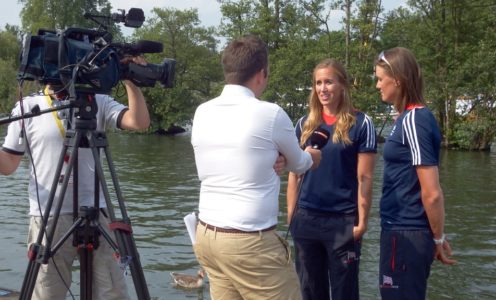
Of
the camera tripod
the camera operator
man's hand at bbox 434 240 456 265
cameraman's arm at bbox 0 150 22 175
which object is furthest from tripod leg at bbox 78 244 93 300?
man's hand at bbox 434 240 456 265

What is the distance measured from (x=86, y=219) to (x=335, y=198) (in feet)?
5.33

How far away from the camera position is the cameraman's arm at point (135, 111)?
414 cm

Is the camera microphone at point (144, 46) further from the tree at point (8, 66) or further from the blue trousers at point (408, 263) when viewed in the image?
the tree at point (8, 66)

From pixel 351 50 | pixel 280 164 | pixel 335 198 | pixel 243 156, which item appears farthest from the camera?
pixel 351 50

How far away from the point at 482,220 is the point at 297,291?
35.7ft

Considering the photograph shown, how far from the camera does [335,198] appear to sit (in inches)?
174

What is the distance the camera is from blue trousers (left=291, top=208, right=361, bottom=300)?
4.39 m

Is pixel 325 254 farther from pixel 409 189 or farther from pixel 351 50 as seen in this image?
pixel 351 50

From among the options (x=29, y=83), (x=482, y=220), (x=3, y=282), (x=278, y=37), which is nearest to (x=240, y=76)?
(x=29, y=83)

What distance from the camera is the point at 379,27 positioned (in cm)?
4022

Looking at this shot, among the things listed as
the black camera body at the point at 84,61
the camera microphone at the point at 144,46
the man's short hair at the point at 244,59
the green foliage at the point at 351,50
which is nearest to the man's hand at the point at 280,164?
the man's short hair at the point at 244,59

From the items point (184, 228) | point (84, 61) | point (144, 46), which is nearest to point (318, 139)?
point (144, 46)

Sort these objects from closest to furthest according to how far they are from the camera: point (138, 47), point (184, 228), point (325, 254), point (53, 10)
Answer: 1. point (138, 47)
2. point (325, 254)
3. point (184, 228)
4. point (53, 10)

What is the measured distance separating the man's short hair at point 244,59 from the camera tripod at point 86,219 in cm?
90
